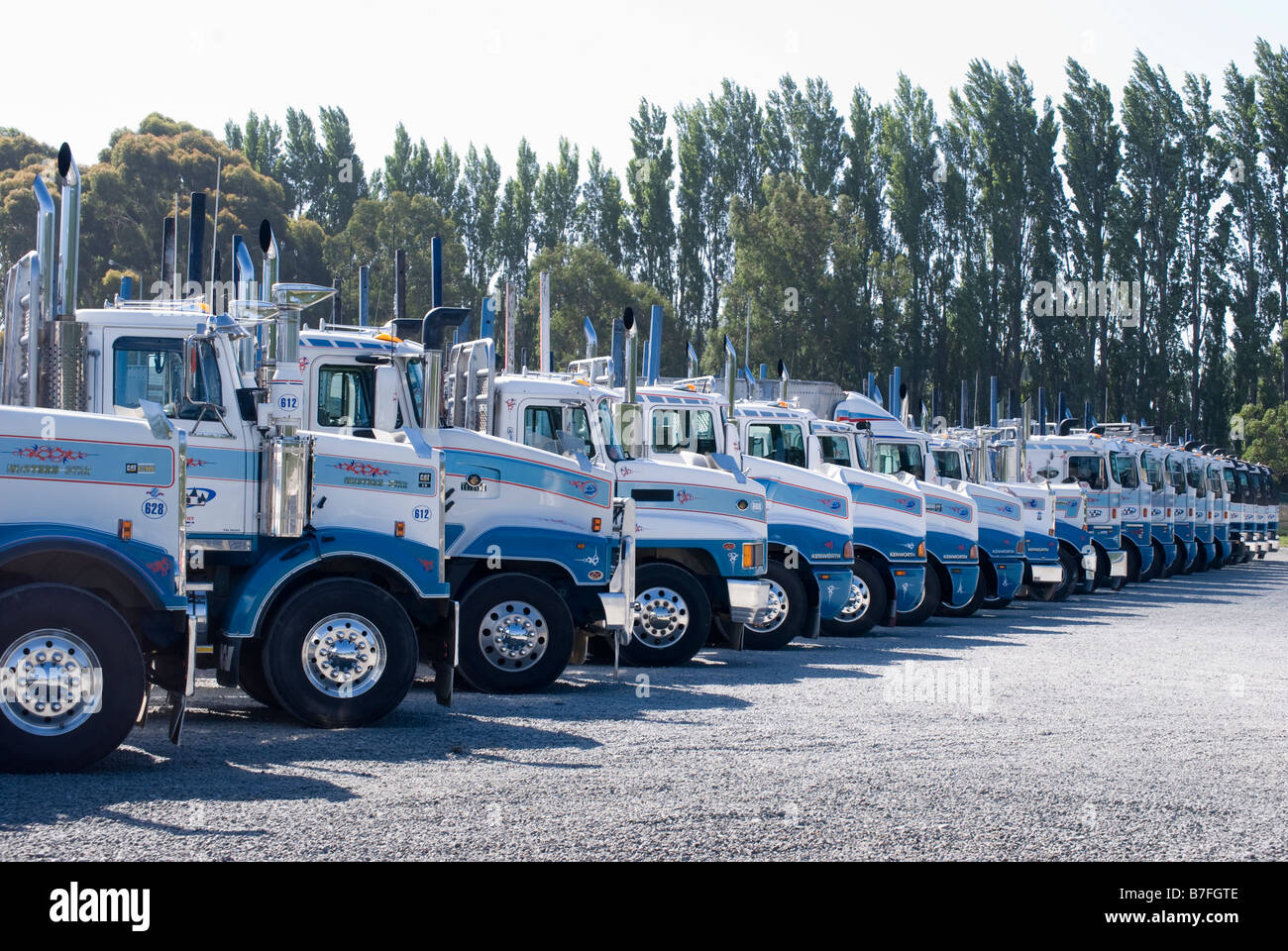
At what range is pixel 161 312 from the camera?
10906 mm

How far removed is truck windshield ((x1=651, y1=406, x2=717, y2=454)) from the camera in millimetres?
17750

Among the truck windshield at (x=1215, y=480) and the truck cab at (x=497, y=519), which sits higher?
the truck windshield at (x=1215, y=480)

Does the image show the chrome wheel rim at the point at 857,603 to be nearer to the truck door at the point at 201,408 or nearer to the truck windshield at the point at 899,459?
the truck windshield at the point at 899,459

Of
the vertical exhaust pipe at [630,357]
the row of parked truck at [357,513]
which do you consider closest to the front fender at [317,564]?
the row of parked truck at [357,513]

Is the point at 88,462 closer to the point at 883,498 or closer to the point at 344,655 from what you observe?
the point at 344,655

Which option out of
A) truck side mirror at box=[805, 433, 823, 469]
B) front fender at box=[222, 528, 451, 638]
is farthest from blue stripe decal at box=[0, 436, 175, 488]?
truck side mirror at box=[805, 433, 823, 469]

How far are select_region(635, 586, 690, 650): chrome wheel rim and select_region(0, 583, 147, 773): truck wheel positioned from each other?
296 inches

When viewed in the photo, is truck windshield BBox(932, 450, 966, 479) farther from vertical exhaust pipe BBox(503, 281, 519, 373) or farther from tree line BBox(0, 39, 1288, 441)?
tree line BBox(0, 39, 1288, 441)

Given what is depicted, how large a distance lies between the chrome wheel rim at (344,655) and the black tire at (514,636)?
209 cm

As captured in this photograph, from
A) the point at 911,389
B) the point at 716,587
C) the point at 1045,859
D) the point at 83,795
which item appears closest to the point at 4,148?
the point at 911,389

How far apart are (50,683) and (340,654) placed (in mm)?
2503

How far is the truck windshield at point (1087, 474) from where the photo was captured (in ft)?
99.9

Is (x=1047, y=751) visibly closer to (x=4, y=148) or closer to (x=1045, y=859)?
(x=1045, y=859)

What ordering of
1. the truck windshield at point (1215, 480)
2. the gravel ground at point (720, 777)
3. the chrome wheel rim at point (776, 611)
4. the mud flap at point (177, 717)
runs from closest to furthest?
the gravel ground at point (720, 777)
the mud flap at point (177, 717)
the chrome wheel rim at point (776, 611)
the truck windshield at point (1215, 480)
